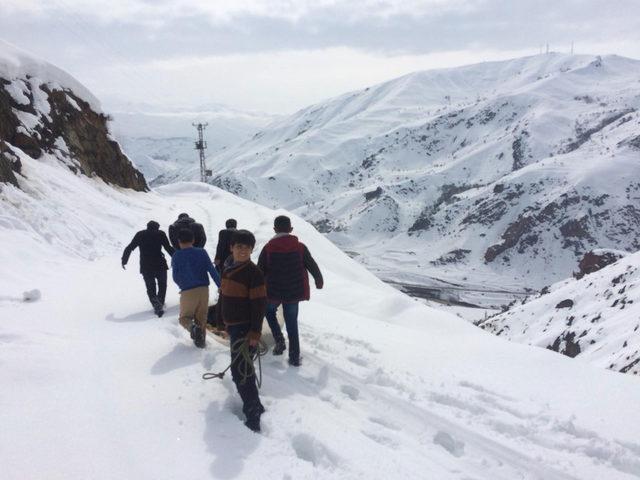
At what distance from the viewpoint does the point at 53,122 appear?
2277 centimetres

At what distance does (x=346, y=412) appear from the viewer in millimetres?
5520

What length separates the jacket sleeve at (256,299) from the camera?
479 cm

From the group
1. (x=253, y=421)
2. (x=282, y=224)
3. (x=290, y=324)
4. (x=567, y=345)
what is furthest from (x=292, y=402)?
(x=567, y=345)

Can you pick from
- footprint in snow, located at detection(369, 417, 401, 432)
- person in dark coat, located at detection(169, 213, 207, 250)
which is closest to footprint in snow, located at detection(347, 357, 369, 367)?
footprint in snow, located at detection(369, 417, 401, 432)

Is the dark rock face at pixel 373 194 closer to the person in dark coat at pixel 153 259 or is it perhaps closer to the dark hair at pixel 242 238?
the person in dark coat at pixel 153 259

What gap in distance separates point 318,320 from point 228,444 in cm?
530

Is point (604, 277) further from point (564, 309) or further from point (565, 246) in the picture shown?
point (565, 246)

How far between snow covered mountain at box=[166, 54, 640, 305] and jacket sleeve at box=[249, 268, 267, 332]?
62.8m

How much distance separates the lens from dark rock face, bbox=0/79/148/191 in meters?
19.3

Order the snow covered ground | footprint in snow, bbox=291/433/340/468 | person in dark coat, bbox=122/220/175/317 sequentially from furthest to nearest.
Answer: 1. person in dark coat, bbox=122/220/175/317
2. footprint in snow, bbox=291/433/340/468
3. the snow covered ground

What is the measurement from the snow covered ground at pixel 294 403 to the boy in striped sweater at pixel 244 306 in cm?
33

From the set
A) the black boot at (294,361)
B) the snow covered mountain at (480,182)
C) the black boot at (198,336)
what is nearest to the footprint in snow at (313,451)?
the black boot at (294,361)

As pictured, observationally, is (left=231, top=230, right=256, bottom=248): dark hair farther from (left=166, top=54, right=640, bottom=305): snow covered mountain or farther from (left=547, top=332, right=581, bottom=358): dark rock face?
(left=166, top=54, right=640, bottom=305): snow covered mountain

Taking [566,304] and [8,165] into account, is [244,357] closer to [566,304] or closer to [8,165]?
[8,165]
